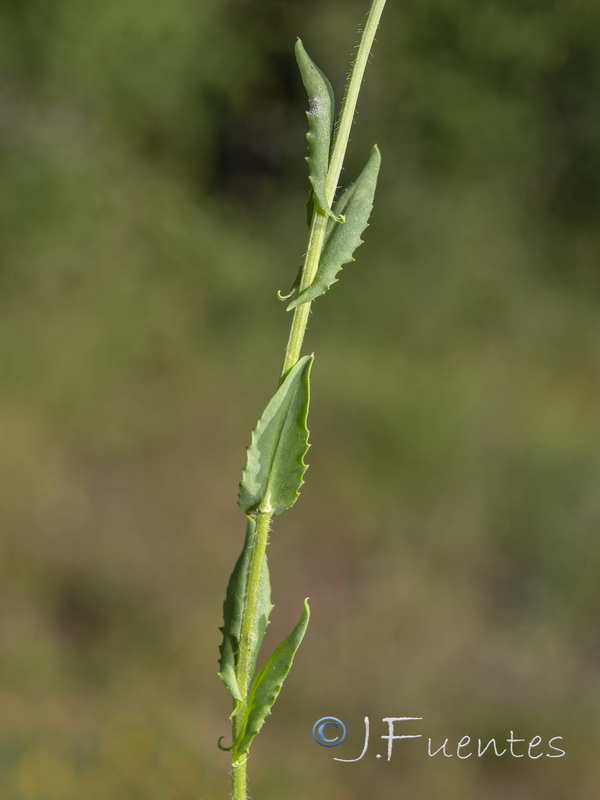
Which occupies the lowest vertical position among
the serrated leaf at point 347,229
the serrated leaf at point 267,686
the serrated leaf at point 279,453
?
the serrated leaf at point 267,686

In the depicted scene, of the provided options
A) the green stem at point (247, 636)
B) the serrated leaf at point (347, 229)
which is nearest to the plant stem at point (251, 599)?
the green stem at point (247, 636)

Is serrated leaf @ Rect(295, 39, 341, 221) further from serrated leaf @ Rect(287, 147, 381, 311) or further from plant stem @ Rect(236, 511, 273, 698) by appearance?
plant stem @ Rect(236, 511, 273, 698)

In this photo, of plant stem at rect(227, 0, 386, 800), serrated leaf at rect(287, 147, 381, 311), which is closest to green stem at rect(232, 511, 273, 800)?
plant stem at rect(227, 0, 386, 800)

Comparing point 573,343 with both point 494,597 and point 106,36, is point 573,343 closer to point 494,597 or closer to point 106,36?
point 494,597

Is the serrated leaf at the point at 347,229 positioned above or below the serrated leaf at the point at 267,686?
above

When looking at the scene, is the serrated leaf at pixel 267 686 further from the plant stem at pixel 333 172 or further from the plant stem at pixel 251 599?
the plant stem at pixel 333 172

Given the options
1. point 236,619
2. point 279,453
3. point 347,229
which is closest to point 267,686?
point 236,619
